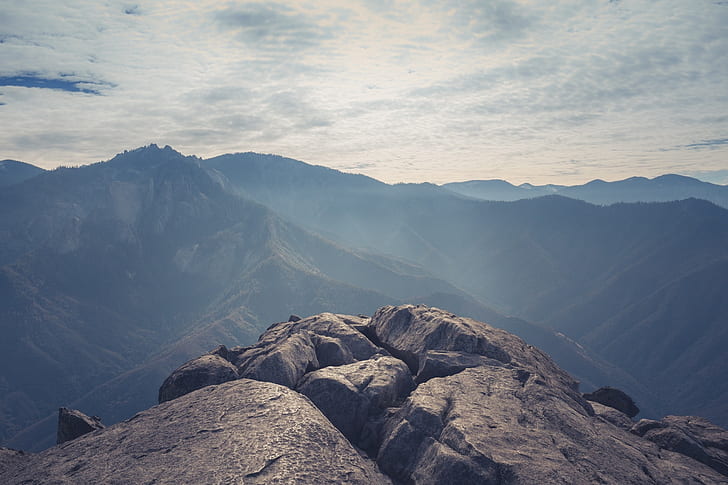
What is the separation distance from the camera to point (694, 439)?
2277cm

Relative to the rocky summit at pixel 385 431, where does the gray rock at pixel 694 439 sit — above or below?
below

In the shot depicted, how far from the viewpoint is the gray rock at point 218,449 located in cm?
1518

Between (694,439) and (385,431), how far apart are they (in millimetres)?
18201

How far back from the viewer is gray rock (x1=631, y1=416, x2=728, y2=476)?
21.0 m

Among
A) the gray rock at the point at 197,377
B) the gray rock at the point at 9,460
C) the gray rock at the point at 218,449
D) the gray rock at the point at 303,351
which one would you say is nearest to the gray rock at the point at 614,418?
the gray rock at the point at 303,351

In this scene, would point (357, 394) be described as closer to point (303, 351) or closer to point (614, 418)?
point (303, 351)

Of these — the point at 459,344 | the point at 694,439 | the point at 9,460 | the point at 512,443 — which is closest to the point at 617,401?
the point at 694,439

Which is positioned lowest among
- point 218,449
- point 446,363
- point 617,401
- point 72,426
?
point 617,401

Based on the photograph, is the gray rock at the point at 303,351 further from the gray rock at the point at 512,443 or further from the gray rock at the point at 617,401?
the gray rock at the point at 617,401

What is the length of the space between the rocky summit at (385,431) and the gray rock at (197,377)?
82 mm

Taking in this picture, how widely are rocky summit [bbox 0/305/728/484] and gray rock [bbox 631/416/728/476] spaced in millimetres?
80

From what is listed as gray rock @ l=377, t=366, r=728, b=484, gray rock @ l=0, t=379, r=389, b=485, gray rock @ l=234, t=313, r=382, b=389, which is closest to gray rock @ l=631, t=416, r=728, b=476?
gray rock @ l=377, t=366, r=728, b=484

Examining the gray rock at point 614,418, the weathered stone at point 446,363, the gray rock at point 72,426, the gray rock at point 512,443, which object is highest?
the weathered stone at point 446,363

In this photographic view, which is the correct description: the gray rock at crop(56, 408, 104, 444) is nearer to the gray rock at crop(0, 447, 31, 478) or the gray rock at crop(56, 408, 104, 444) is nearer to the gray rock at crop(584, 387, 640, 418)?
the gray rock at crop(0, 447, 31, 478)
